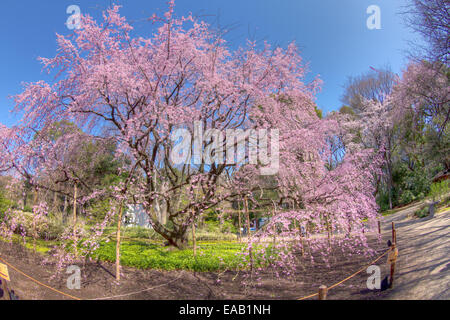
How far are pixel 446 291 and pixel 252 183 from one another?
5.58 m

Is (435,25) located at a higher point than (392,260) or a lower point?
higher

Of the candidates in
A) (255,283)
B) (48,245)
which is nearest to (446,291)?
(255,283)

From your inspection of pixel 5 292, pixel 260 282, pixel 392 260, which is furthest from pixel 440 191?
pixel 5 292

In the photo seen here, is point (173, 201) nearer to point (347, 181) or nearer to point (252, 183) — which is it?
point (252, 183)

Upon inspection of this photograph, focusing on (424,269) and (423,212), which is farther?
(423,212)

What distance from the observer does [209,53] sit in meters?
6.91

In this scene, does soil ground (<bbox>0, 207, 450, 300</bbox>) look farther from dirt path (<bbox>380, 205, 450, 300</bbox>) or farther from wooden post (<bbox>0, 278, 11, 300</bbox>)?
wooden post (<bbox>0, 278, 11, 300</bbox>)

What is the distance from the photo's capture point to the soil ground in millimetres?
4305

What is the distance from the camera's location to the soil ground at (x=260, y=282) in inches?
169

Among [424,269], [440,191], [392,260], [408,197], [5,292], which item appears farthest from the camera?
[408,197]

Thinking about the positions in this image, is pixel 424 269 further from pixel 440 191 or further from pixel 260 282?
pixel 440 191

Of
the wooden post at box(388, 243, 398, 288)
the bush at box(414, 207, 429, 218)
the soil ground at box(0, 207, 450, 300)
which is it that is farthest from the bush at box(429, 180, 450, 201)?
the wooden post at box(388, 243, 398, 288)

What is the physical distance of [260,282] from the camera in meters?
5.38

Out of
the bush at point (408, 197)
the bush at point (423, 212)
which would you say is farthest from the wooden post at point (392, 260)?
the bush at point (408, 197)
